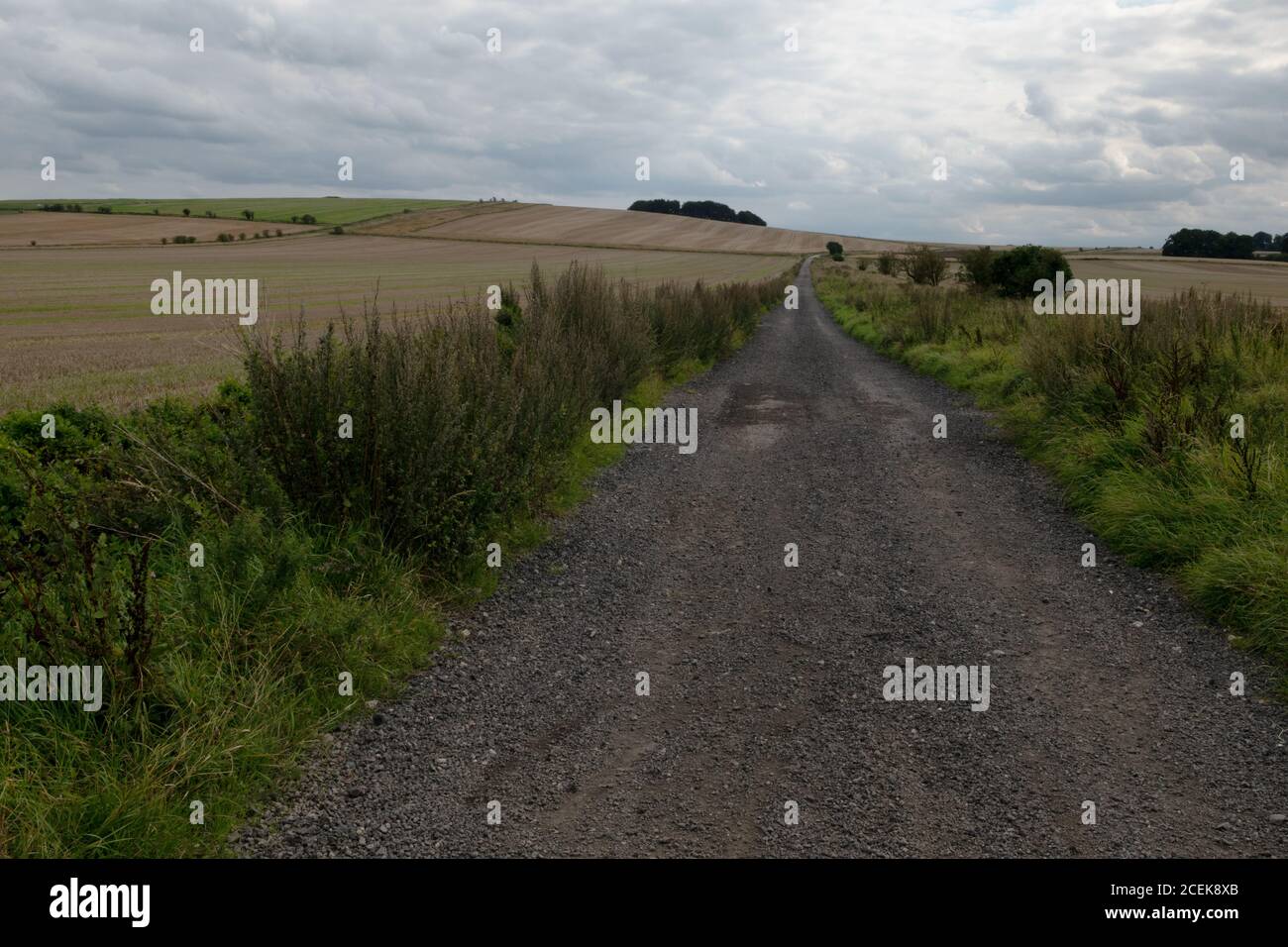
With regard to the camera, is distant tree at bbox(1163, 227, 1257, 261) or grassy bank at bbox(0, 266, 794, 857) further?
distant tree at bbox(1163, 227, 1257, 261)

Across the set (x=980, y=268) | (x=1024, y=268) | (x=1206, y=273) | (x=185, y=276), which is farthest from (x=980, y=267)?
(x=185, y=276)

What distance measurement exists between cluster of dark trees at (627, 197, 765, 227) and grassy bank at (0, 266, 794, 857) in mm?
138381

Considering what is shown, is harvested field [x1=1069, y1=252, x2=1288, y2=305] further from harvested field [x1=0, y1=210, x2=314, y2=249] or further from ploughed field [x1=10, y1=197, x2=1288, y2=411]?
harvested field [x1=0, y1=210, x2=314, y2=249]

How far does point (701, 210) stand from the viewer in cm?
15112

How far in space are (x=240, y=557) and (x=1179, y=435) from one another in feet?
24.5

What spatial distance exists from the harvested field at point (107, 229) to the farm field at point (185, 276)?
2.40 m

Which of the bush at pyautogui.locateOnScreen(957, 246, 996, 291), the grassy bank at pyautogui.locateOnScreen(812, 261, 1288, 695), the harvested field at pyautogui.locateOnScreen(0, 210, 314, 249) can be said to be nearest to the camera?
the grassy bank at pyautogui.locateOnScreen(812, 261, 1288, 695)

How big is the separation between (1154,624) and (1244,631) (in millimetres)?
453

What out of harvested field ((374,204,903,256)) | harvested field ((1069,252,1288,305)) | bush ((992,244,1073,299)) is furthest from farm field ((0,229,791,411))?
harvested field ((1069,252,1288,305))

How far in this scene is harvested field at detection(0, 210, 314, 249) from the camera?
63.8 meters

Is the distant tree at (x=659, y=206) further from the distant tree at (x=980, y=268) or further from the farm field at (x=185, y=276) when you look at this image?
the distant tree at (x=980, y=268)

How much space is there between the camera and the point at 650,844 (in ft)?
10.8

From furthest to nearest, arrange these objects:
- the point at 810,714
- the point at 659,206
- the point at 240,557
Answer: the point at 659,206 → the point at 240,557 → the point at 810,714

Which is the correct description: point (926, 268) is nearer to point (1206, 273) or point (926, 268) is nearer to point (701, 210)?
point (1206, 273)
